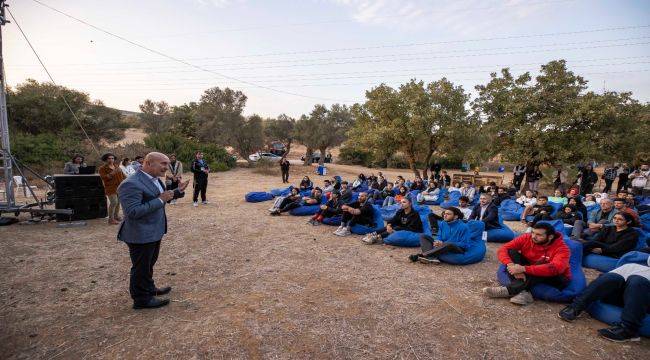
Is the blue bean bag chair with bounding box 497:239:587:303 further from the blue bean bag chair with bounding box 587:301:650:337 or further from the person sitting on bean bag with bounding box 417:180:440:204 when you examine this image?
the person sitting on bean bag with bounding box 417:180:440:204

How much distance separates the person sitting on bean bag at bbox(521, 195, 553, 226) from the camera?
728 cm

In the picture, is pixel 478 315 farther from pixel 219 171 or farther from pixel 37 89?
pixel 37 89

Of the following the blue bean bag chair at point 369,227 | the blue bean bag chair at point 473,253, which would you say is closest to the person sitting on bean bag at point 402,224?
the blue bean bag chair at point 369,227

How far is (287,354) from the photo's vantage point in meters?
2.89

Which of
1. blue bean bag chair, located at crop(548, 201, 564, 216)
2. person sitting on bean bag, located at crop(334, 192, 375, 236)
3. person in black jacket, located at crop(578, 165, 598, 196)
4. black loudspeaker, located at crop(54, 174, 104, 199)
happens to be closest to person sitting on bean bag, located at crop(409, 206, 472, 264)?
person sitting on bean bag, located at crop(334, 192, 375, 236)

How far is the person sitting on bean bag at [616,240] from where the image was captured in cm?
496

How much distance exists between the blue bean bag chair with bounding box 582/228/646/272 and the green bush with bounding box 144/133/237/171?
19.2 m

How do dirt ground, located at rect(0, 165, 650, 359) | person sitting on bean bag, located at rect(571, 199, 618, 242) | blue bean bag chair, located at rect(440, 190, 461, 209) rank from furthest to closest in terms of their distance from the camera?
blue bean bag chair, located at rect(440, 190, 461, 209) < person sitting on bean bag, located at rect(571, 199, 618, 242) < dirt ground, located at rect(0, 165, 650, 359)

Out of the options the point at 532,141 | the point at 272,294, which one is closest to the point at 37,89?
the point at 272,294

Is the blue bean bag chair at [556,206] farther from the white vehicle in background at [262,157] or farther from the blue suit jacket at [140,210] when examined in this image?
the white vehicle in background at [262,157]

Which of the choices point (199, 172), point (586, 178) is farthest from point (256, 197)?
point (586, 178)

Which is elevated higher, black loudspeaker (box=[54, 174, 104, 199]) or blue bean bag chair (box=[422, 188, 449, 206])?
black loudspeaker (box=[54, 174, 104, 199])

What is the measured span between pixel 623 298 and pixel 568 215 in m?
4.79

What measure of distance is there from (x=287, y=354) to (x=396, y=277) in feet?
7.54
